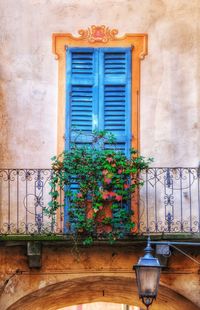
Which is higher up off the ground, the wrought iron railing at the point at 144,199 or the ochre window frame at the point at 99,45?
the ochre window frame at the point at 99,45

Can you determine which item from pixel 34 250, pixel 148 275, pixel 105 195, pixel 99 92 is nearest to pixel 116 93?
pixel 99 92

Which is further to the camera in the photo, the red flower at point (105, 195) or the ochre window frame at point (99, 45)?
the ochre window frame at point (99, 45)

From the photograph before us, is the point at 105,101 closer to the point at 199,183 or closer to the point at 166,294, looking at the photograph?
the point at 199,183

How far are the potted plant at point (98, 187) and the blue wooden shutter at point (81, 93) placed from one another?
24.2 inches

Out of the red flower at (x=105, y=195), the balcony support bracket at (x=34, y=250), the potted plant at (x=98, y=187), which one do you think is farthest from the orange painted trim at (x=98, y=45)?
the balcony support bracket at (x=34, y=250)

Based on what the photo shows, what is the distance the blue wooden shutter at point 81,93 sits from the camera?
1788 cm

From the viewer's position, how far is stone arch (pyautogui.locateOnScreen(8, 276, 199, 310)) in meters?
17.7

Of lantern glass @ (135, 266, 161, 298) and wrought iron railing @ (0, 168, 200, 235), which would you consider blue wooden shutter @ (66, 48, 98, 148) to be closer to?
wrought iron railing @ (0, 168, 200, 235)

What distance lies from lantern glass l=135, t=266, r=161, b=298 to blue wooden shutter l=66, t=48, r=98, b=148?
3.50 m

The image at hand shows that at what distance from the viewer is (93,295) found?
63.6ft

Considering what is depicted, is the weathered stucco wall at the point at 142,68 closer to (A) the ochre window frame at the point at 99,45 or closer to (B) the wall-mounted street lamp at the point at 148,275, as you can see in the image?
(A) the ochre window frame at the point at 99,45

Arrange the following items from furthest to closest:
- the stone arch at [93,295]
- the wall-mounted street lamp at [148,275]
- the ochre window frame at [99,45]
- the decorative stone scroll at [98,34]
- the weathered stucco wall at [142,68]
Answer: the decorative stone scroll at [98,34]
the ochre window frame at [99,45]
the weathered stucco wall at [142,68]
the stone arch at [93,295]
the wall-mounted street lamp at [148,275]

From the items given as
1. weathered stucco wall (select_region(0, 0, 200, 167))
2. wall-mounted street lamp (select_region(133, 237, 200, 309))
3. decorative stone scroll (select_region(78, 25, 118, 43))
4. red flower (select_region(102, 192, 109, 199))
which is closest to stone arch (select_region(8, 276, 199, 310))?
red flower (select_region(102, 192, 109, 199))

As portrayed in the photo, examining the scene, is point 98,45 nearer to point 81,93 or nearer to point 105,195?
point 81,93
